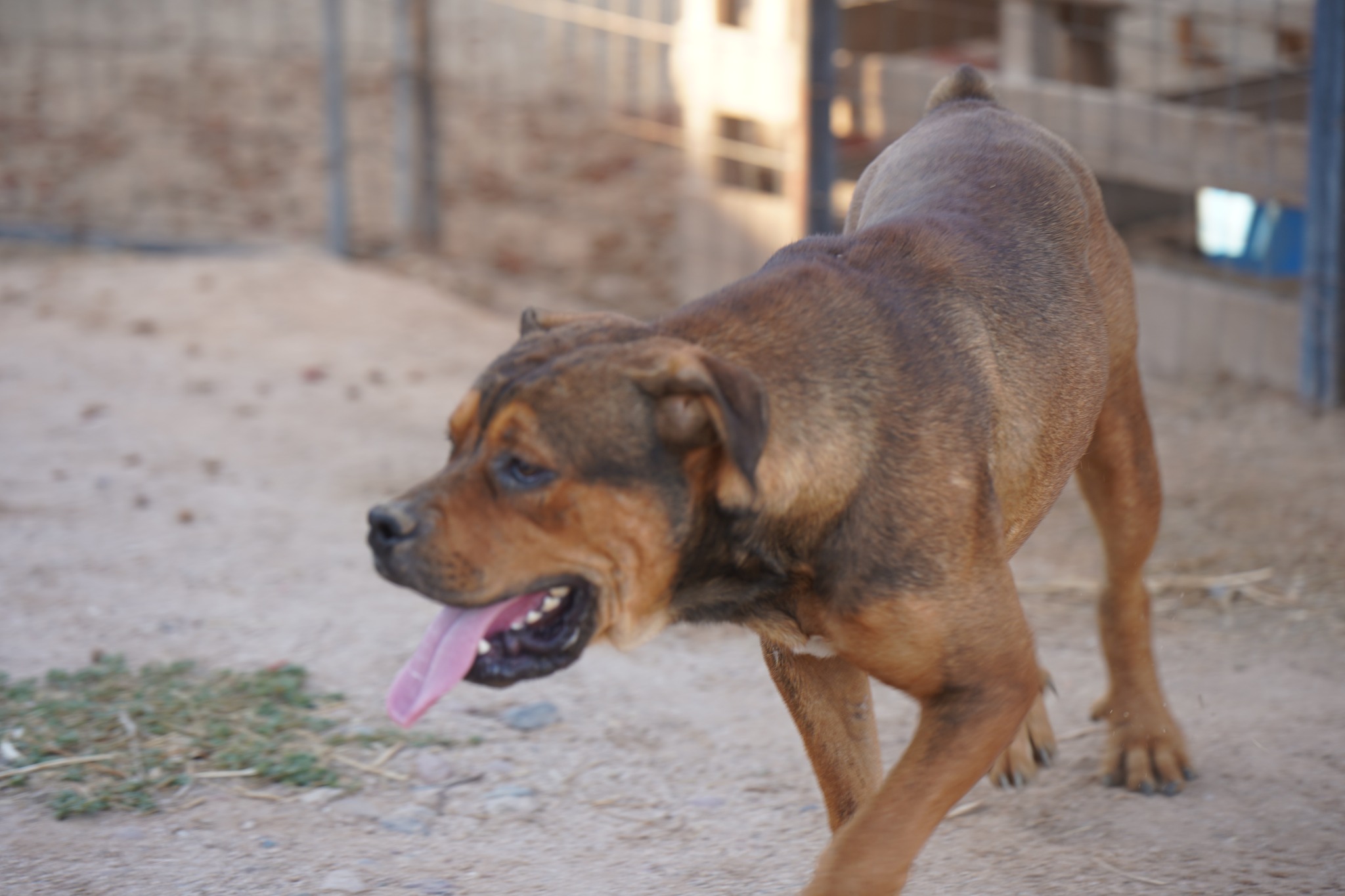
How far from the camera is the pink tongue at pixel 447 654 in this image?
302 centimetres

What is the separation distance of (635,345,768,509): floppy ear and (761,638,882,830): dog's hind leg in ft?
2.57

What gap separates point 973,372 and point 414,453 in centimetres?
428

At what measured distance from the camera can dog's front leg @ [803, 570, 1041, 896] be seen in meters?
2.98

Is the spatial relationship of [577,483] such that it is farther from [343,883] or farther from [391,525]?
[343,883]

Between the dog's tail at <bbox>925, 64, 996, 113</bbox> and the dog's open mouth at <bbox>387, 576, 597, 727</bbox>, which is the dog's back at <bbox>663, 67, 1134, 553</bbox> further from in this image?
the dog's open mouth at <bbox>387, 576, 597, 727</bbox>

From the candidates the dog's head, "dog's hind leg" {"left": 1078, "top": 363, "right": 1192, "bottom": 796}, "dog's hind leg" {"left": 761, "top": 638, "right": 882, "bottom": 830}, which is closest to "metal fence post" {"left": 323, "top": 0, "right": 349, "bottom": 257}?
"dog's hind leg" {"left": 1078, "top": 363, "right": 1192, "bottom": 796}

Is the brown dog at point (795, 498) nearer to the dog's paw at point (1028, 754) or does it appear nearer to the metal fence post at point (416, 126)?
the dog's paw at point (1028, 754)

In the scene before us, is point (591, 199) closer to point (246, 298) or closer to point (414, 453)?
point (246, 298)

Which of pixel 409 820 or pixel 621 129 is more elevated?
pixel 621 129

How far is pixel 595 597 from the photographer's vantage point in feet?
9.70

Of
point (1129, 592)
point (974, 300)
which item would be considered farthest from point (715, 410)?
point (1129, 592)

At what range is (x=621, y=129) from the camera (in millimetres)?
12305

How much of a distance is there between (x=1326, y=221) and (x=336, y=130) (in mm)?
6235

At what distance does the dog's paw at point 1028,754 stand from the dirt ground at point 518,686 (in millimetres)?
63
